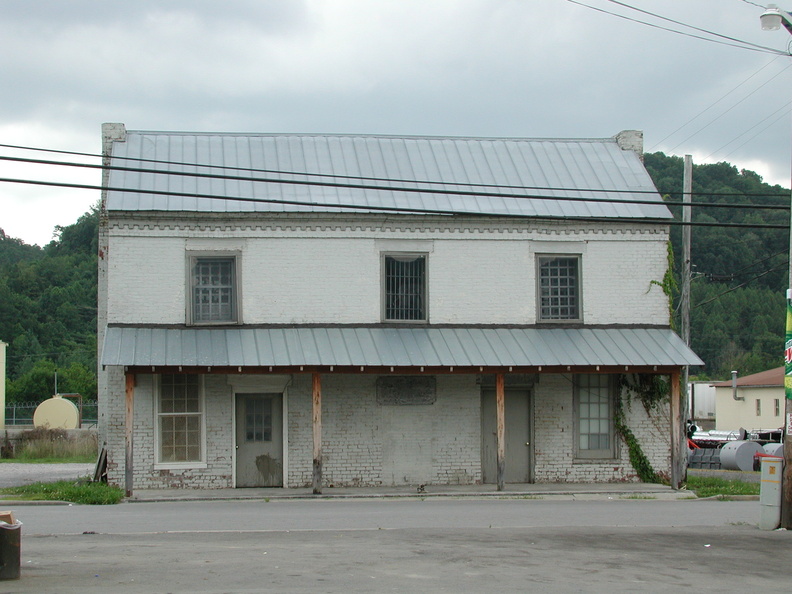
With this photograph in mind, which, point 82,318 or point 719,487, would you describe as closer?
point 719,487

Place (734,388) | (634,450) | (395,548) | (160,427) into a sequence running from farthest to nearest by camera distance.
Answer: (734,388)
(634,450)
(160,427)
(395,548)

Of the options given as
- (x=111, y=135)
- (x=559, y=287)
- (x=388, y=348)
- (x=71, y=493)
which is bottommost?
(x=71, y=493)

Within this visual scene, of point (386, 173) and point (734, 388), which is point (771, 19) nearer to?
point (386, 173)

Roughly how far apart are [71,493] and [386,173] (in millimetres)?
9728

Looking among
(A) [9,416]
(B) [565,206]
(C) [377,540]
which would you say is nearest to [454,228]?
(B) [565,206]

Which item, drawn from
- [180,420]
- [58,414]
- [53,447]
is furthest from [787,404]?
[58,414]

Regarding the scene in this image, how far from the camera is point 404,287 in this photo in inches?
902

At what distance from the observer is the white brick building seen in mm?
21625

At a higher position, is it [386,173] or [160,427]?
[386,173]

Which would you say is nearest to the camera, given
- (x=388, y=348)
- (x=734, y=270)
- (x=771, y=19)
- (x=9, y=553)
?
(x=9, y=553)

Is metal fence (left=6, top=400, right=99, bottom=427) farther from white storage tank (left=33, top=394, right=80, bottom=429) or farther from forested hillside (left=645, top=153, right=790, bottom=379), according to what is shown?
forested hillside (left=645, top=153, right=790, bottom=379)

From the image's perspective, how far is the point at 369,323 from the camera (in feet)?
74.0

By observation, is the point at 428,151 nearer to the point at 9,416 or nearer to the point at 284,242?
the point at 284,242

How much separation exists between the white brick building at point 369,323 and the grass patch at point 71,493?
1.91ft
